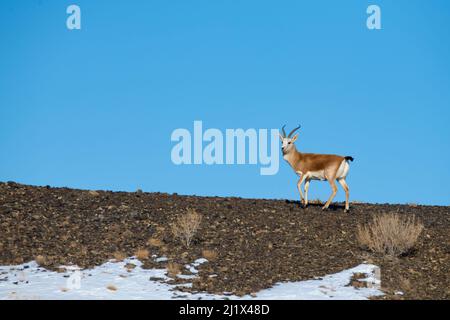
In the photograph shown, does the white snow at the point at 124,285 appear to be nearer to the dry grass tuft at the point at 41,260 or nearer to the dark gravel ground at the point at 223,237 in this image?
the dry grass tuft at the point at 41,260

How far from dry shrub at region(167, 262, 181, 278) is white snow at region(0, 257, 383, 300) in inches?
5.7

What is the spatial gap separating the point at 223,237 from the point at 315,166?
509 centimetres

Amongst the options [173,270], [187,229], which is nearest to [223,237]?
[187,229]

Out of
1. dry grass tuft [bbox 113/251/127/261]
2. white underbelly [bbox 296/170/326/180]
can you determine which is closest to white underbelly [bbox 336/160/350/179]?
white underbelly [bbox 296/170/326/180]

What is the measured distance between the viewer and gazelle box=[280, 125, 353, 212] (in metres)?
22.3

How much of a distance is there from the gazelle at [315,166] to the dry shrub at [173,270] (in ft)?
23.9

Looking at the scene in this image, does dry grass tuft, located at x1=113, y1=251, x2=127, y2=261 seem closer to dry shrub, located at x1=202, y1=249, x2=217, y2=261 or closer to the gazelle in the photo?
dry shrub, located at x1=202, y1=249, x2=217, y2=261

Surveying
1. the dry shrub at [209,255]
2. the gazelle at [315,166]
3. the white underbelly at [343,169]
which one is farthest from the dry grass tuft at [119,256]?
the white underbelly at [343,169]

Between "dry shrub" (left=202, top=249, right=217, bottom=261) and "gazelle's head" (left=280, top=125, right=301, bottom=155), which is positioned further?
"gazelle's head" (left=280, top=125, right=301, bottom=155)

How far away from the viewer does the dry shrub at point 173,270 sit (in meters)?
16.0

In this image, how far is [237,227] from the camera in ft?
65.4
